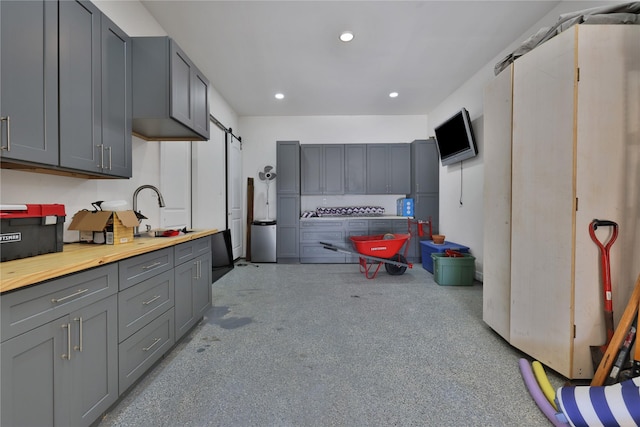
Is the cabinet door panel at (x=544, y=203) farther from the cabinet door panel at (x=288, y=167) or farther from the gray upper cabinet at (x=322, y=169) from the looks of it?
the cabinet door panel at (x=288, y=167)

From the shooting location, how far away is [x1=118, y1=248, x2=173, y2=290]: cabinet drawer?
1439 mm

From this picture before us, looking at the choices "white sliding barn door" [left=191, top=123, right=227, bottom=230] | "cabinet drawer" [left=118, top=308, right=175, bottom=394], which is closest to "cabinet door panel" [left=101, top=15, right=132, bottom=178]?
"cabinet drawer" [left=118, top=308, right=175, bottom=394]

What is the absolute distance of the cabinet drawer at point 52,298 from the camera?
91 cm

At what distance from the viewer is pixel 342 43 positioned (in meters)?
3.00

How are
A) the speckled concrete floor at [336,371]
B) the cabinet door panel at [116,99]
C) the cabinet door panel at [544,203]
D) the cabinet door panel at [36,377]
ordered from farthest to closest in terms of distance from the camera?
the cabinet door panel at [116,99]
the cabinet door panel at [544,203]
the speckled concrete floor at [336,371]
the cabinet door panel at [36,377]

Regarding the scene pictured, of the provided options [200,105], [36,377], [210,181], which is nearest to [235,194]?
[210,181]

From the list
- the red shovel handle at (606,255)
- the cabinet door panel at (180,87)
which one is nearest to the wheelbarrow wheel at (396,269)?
the red shovel handle at (606,255)

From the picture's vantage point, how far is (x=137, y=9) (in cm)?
235

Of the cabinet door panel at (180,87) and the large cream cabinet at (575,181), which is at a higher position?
the cabinet door panel at (180,87)

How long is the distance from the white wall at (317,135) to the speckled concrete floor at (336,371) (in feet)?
9.44

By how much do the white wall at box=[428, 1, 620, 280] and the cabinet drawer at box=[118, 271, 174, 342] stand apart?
397cm

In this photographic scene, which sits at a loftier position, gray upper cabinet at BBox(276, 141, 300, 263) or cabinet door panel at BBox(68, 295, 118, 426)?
gray upper cabinet at BBox(276, 141, 300, 263)

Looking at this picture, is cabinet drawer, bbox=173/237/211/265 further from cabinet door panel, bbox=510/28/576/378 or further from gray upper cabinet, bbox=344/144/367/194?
gray upper cabinet, bbox=344/144/367/194

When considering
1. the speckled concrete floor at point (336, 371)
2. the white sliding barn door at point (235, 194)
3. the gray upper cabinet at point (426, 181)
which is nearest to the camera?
the speckled concrete floor at point (336, 371)
